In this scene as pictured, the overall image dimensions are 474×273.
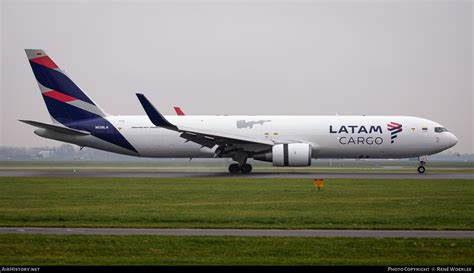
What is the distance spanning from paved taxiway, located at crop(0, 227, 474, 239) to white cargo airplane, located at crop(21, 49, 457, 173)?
2475 cm

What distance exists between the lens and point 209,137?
38.4 metres

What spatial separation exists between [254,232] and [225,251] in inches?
108

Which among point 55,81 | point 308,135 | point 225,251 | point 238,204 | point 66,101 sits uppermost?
point 55,81

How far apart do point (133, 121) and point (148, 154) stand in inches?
90.6

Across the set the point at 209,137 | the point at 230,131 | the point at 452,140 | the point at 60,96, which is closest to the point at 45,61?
the point at 60,96

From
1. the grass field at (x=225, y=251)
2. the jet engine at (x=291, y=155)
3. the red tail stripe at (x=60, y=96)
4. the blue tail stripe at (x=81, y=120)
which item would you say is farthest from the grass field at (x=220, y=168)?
the grass field at (x=225, y=251)

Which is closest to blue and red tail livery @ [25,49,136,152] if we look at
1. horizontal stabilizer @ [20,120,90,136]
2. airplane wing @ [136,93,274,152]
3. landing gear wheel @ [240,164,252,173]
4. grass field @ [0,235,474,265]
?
horizontal stabilizer @ [20,120,90,136]

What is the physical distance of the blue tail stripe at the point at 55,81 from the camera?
41.3 metres

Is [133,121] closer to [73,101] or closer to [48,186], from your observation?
[73,101]

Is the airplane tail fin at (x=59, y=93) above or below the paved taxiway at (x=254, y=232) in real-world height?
above

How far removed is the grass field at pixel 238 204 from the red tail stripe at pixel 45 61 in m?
10.7

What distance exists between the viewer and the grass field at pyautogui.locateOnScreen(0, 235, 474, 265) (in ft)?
38.7

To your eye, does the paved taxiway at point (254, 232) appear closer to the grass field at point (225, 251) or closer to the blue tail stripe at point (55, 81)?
the grass field at point (225, 251)

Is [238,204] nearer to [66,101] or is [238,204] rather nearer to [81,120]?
[81,120]
